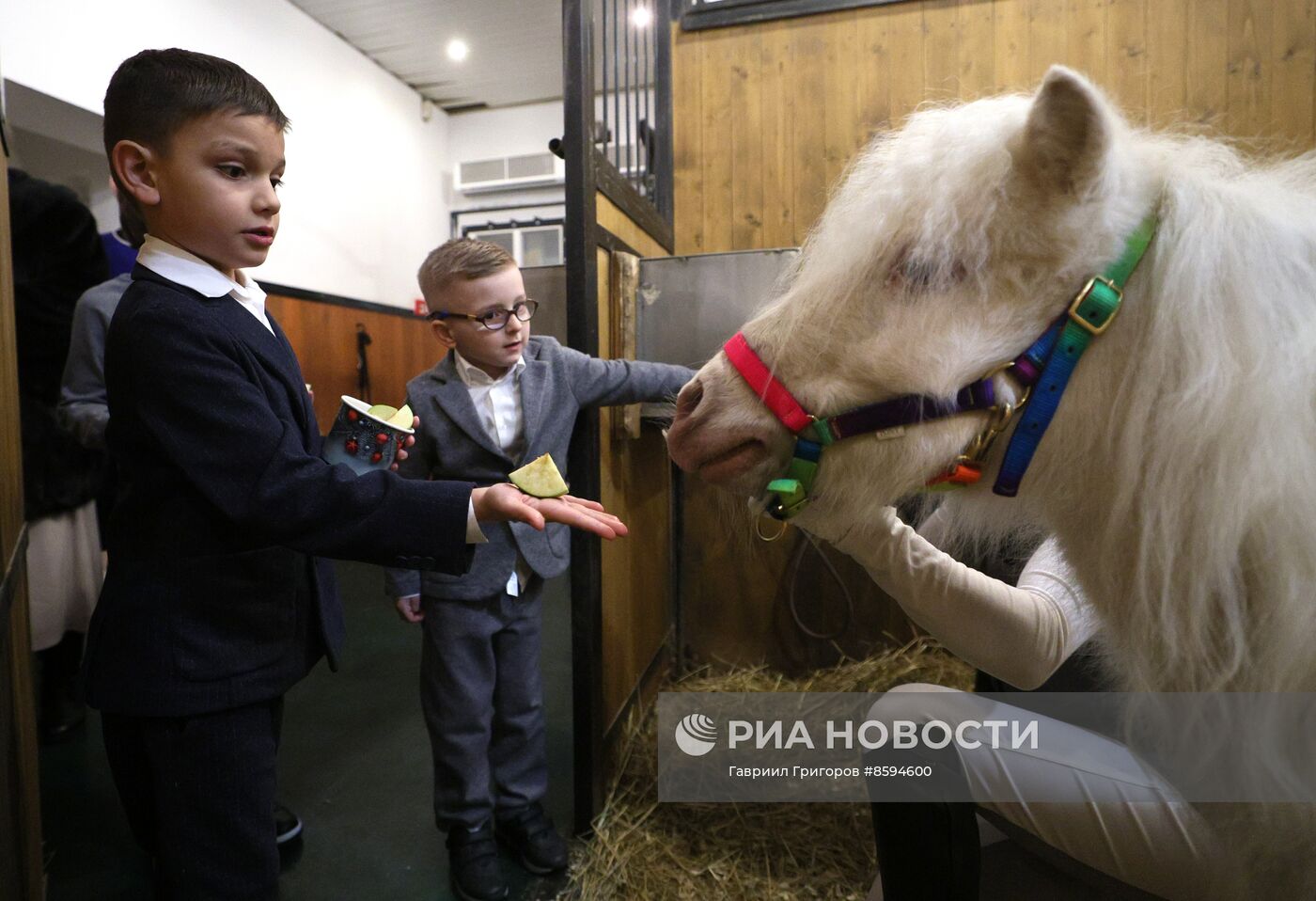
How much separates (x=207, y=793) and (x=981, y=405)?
106 centimetres

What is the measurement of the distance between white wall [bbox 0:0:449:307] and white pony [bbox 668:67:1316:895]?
3262 millimetres

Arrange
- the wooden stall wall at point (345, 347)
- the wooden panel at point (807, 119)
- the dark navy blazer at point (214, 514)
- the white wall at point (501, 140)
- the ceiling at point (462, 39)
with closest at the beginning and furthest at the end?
the dark navy blazer at point (214, 514)
the wooden panel at point (807, 119)
the wooden stall wall at point (345, 347)
the ceiling at point (462, 39)
the white wall at point (501, 140)

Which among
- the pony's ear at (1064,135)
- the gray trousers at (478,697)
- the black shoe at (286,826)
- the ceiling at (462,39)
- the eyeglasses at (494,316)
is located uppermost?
the ceiling at (462,39)

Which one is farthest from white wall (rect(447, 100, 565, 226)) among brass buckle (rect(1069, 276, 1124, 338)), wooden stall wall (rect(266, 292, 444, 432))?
brass buckle (rect(1069, 276, 1124, 338))

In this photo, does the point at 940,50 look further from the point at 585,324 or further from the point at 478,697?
the point at 478,697

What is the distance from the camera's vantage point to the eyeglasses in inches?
52.5

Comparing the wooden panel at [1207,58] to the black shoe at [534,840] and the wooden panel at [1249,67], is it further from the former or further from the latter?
the black shoe at [534,840]

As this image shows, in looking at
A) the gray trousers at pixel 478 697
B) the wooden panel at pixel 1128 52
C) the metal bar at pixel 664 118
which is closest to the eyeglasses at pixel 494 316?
the gray trousers at pixel 478 697

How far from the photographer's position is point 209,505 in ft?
2.75

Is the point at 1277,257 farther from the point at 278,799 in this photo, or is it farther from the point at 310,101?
the point at 310,101

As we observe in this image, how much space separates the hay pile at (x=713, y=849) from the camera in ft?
4.61

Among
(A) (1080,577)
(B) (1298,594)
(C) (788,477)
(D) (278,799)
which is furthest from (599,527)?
(D) (278,799)

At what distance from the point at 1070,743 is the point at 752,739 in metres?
0.71

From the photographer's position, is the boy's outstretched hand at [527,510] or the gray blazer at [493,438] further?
the gray blazer at [493,438]
